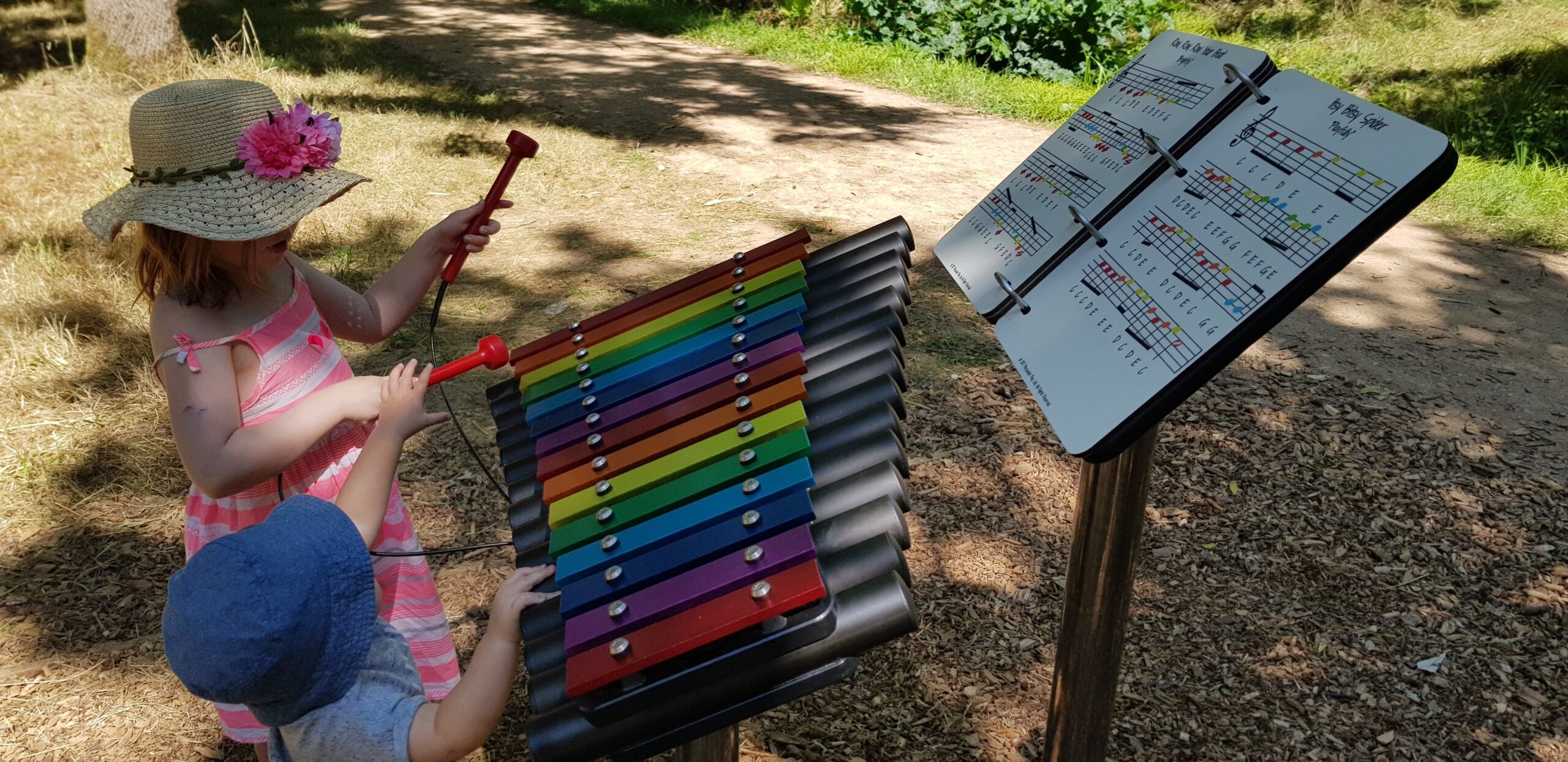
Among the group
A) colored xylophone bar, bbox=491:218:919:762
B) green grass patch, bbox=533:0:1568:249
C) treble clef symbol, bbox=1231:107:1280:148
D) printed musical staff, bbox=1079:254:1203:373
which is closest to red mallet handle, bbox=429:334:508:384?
colored xylophone bar, bbox=491:218:919:762

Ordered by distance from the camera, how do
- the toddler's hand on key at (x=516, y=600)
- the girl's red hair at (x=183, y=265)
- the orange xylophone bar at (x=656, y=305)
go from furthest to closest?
the orange xylophone bar at (x=656, y=305), the girl's red hair at (x=183, y=265), the toddler's hand on key at (x=516, y=600)

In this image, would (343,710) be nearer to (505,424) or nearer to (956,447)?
(505,424)

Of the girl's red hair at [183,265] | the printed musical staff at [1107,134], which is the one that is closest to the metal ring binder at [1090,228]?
the printed musical staff at [1107,134]

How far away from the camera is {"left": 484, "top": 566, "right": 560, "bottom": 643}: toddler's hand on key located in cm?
159

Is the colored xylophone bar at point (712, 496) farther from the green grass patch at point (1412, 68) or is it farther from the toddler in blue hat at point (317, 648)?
the green grass patch at point (1412, 68)

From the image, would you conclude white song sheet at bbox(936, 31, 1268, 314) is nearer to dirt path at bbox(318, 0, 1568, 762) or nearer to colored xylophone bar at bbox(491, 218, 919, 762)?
colored xylophone bar at bbox(491, 218, 919, 762)

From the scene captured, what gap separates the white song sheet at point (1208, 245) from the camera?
1.46m

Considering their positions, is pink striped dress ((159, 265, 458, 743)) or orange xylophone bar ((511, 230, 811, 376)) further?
orange xylophone bar ((511, 230, 811, 376))

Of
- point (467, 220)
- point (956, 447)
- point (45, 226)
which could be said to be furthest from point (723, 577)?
point (45, 226)

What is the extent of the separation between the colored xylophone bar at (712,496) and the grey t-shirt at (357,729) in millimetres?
217

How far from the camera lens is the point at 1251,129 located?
1.72 m

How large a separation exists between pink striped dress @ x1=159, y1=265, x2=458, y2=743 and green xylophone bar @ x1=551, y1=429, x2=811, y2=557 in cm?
47

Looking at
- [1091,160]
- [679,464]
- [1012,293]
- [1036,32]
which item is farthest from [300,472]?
[1036,32]

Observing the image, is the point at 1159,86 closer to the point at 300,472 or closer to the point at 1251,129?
the point at 1251,129
